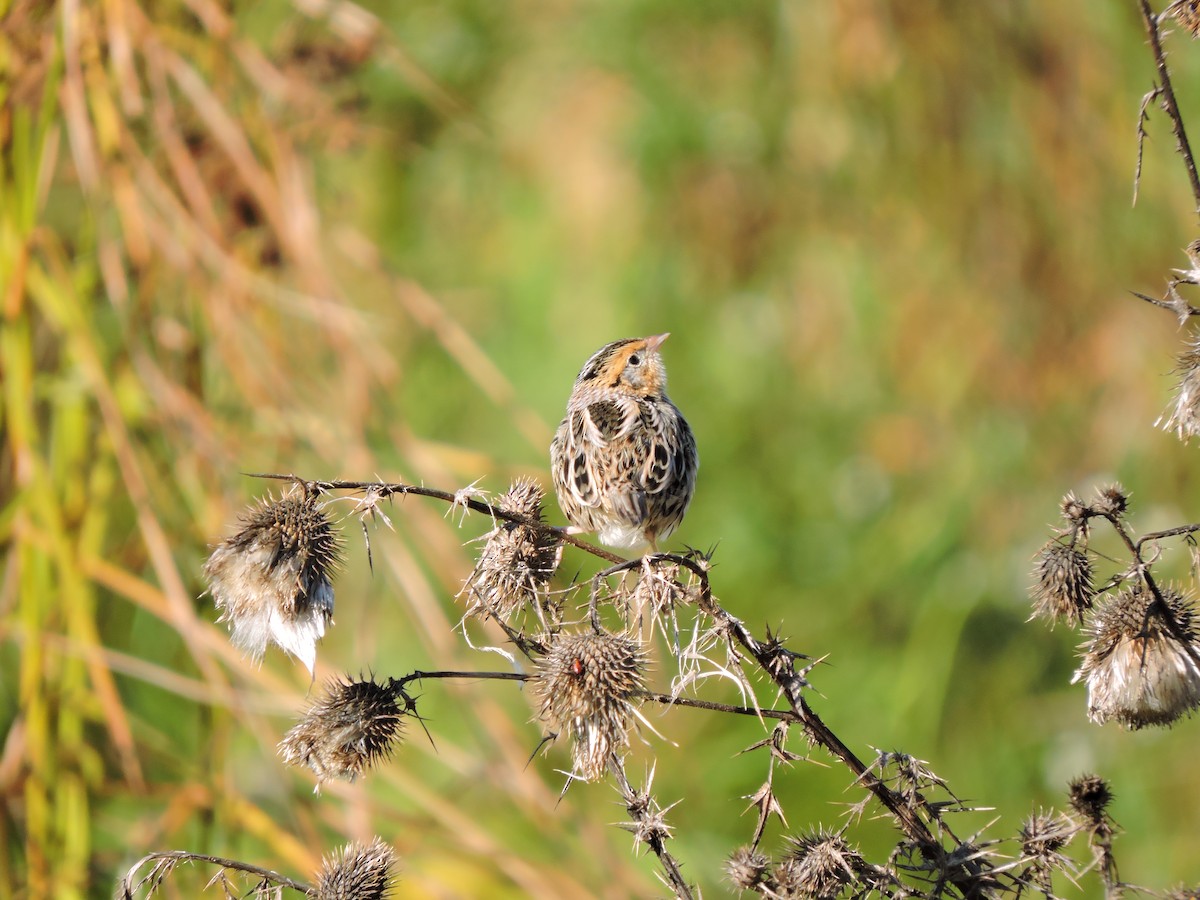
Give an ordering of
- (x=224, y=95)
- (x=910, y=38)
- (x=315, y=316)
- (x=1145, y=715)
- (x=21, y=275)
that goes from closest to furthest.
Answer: (x=1145, y=715) → (x=21, y=275) → (x=315, y=316) → (x=224, y=95) → (x=910, y=38)

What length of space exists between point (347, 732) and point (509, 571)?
40 centimetres

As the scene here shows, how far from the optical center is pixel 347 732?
208 cm

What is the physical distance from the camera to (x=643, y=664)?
2.12 meters

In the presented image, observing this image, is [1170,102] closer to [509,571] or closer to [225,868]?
[509,571]

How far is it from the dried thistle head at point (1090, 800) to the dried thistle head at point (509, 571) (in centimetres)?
96

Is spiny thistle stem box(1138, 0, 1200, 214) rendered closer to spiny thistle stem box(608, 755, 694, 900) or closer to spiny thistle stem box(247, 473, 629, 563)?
spiny thistle stem box(247, 473, 629, 563)

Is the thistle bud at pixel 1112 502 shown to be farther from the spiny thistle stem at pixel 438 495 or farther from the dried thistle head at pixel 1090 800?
the spiny thistle stem at pixel 438 495

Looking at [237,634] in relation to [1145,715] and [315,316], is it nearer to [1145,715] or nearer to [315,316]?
[1145,715]

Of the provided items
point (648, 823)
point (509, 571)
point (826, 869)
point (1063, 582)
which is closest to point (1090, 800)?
point (1063, 582)

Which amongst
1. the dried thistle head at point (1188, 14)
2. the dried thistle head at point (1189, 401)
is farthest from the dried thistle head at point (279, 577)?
the dried thistle head at point (1188, 14)

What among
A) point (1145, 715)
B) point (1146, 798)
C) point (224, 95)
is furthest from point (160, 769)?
point (1146, 798)

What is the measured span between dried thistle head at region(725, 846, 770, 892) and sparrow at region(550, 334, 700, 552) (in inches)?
44.0

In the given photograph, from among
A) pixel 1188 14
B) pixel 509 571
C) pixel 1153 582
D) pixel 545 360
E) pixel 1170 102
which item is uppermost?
pixel 545 360

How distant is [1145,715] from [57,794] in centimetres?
301
